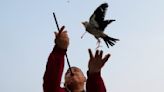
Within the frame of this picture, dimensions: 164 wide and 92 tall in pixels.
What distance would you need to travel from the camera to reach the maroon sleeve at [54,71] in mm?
6465

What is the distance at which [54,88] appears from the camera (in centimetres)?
645

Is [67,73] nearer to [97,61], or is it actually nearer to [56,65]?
[56,65]

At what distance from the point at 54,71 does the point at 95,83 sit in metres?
0.60

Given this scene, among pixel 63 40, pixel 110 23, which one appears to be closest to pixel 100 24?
pixel 110 23

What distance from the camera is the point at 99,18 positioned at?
6230 mm

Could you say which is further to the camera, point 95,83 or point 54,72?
point 54,72

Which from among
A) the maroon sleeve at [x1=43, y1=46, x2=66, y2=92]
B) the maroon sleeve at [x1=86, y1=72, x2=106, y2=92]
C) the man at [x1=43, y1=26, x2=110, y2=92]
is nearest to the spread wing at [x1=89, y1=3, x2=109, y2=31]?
the man at [x1=43, y1=26, x2=110, y2=92]

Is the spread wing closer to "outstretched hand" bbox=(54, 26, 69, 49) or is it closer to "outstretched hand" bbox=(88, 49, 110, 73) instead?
"outstretched hand" bbox=(88, 49, 110, 73)

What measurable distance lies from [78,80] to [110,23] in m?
1.06

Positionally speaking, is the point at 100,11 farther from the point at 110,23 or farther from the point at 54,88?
the point at 54,88

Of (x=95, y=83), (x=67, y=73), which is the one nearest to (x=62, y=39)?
(x=67, y=73)

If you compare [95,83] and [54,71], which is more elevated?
[54,71]

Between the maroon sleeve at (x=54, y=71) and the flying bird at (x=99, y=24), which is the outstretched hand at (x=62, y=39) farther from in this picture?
the flying bird at (x=99, y=24)

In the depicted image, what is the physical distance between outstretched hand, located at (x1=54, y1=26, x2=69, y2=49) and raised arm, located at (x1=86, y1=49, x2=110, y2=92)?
0.58m
